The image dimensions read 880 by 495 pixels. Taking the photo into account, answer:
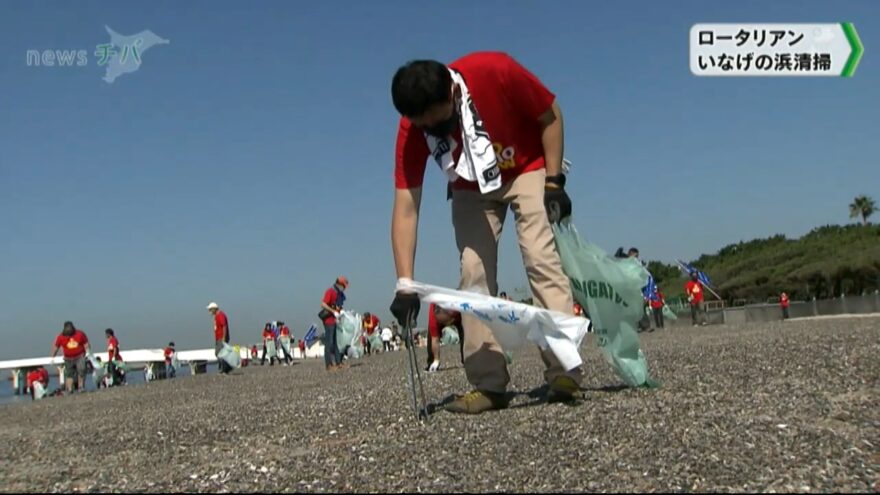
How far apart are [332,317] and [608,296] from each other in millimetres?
12147

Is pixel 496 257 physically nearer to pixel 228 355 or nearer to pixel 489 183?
pixel 489 183

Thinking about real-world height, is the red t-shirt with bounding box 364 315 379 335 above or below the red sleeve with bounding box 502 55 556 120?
below

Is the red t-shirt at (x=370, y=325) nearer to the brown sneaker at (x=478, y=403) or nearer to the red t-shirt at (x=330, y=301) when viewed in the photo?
the red t-shirt at (x=330, y=301)

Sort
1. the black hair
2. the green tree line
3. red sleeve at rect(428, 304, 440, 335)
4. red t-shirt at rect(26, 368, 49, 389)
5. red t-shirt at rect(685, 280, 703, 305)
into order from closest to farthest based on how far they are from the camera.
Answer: the black hair < red sleeve at rect(428, 304, 440, 335) < red t-shirt at rect(26, 368, 49, 389) < red t-shirt at rect(685, 280, 703, 305) < the green tree line

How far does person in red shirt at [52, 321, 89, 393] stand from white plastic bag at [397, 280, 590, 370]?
17245 millimetres

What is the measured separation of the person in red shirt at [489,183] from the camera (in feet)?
15.1

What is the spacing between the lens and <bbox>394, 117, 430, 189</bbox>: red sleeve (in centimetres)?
483

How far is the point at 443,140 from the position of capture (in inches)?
185

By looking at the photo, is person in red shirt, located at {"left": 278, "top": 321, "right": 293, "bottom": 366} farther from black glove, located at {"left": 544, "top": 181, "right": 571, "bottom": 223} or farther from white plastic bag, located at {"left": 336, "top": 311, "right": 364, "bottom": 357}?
black glove, located at {"left": 544, "top": 181, "right": 571, "bottom": 223}

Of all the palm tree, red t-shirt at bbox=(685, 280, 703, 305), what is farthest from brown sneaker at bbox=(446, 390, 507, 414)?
the palm tree

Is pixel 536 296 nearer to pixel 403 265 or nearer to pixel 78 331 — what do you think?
pixel 403 265

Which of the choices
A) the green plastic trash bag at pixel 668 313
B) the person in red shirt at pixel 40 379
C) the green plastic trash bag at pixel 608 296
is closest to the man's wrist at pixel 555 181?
the green plastic trash bag at pixel 608 296

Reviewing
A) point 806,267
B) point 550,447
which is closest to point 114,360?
point 550,447

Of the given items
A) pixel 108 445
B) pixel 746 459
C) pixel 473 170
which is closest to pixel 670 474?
pixel 746 459
